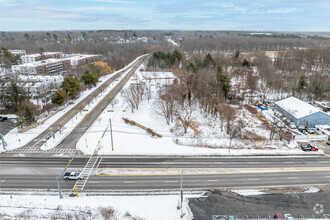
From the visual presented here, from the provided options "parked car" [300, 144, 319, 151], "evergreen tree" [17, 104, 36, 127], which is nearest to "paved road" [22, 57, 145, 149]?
"evergreen tree" [17, 104, 36, 127]

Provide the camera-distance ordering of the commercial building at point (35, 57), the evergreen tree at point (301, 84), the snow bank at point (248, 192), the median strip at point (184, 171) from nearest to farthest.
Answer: the snow bank at point (248, 192) → the median strip at point (184, 171) → the evergreen tree at point (301, 84) → the commercial building at point (35, 57)

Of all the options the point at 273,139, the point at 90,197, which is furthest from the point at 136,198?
the point at 273,139

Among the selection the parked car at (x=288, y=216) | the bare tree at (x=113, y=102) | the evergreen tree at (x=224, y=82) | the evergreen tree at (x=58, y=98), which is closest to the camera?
the parked car at (x=288, y=216)

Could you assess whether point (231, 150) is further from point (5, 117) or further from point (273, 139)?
point (5, 117)

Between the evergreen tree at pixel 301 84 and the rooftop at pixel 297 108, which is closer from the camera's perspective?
the rooftop at pixel 297 108

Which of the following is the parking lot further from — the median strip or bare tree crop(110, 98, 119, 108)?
bare tree crop(110, 98, 119, 108)

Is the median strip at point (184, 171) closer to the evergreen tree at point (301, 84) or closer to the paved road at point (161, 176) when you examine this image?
the paved road at point (161, 176)

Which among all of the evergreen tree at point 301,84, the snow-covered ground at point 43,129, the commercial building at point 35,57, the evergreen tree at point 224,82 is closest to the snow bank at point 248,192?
the snow-covered ground at point 43,129
